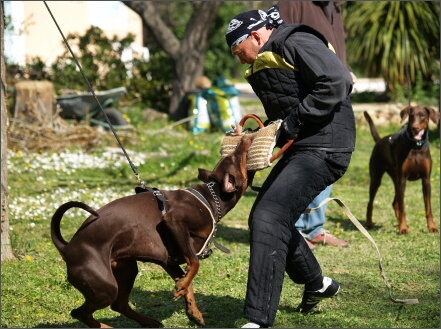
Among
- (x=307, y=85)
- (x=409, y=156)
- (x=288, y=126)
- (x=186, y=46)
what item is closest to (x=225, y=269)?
(x=288, y=126)

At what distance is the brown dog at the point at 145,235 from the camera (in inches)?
171

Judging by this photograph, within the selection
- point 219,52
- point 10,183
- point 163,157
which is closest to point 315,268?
point 10,183

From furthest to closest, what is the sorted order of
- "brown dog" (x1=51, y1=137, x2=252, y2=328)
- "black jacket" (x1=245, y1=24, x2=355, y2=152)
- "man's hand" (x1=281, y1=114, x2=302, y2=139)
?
"man's hand" (x1=281, y1=114, x2=302, y2=139)
"black jacket" (x1=245, y1=24, x2=355, y2=152)
"brown dog" (x1=51, y1=137, x2=252, y2=328)

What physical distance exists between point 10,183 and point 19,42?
12.9 m

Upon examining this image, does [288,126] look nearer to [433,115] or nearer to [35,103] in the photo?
[433,115]

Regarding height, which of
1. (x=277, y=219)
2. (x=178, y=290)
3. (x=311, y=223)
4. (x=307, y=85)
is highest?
(x=307, y=85)

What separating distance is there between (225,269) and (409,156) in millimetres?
2941

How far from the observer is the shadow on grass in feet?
16.4

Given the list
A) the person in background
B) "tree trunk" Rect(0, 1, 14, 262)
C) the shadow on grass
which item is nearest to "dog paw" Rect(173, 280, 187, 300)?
the shadow on grass

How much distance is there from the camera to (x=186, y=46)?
18062 mm

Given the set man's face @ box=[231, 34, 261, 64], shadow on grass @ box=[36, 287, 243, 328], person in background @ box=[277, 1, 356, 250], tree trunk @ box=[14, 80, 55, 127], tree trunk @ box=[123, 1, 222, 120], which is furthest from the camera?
tree trunk @ box=[123, 1, 222, 120]

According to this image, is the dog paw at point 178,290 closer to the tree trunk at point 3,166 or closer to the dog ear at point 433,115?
the tree trunk at point 3,166

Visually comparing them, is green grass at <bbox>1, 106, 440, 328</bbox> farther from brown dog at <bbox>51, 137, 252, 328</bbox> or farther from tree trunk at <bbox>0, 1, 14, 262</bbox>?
brown dog at <bbox>51, 137, 252, 328</bbox>

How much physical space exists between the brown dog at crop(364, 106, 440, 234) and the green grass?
0.23 meters
